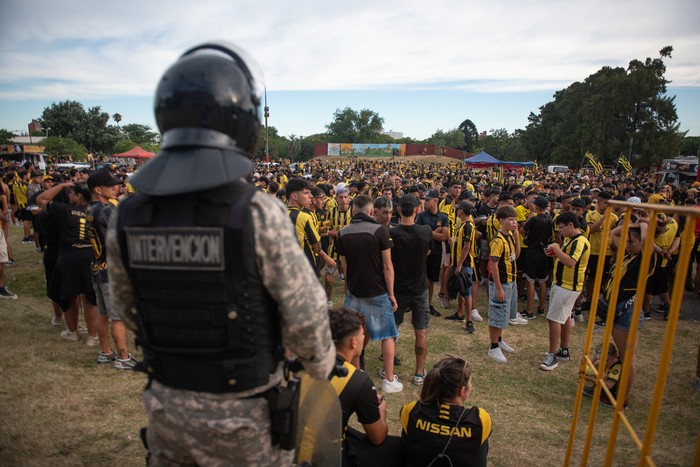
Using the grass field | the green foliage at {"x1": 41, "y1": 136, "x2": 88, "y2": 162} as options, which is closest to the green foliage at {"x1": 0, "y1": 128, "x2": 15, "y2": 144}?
the green foliage at {"x1": 41, "y1": 136, "x2": 88, "y2": 162}

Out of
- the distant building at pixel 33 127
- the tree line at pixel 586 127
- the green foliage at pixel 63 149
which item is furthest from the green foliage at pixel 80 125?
the distant building at pixel 33 127

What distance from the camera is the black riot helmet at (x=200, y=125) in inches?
59.3

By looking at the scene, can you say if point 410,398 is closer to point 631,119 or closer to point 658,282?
point 658,282

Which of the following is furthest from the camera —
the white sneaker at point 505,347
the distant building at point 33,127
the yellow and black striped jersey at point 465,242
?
the distant building at point 33,127

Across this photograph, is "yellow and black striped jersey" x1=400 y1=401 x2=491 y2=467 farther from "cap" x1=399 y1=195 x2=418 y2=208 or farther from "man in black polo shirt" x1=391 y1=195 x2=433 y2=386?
"cap" x1=399 y1=195 x2=418 y2=208

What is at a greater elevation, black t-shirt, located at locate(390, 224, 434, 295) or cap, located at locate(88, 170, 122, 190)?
cap, located at locate(88, 170, 122, 190)

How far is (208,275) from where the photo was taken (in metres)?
1.50

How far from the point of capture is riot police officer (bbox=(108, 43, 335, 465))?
150 cm

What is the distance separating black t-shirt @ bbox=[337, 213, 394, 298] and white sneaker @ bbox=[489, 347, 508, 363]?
7.29 feet

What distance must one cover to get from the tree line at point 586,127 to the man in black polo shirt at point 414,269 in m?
24.2

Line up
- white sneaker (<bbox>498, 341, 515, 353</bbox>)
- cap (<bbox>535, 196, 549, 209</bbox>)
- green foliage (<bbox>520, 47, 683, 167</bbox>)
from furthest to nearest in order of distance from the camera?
green foliage (<bbox>520, 47, 683, 167</bbox>), cap (<bbox>535, 196, 549, 209</bbox>), white sneaker (<bbox>498, 341, 515, 353</bbox>)

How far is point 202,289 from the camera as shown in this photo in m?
1.52

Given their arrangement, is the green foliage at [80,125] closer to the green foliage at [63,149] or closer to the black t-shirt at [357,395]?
the green foliage at [63,149]

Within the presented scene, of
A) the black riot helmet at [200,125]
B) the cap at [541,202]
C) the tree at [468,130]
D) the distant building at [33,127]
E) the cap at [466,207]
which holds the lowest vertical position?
the cap at [466,207]
